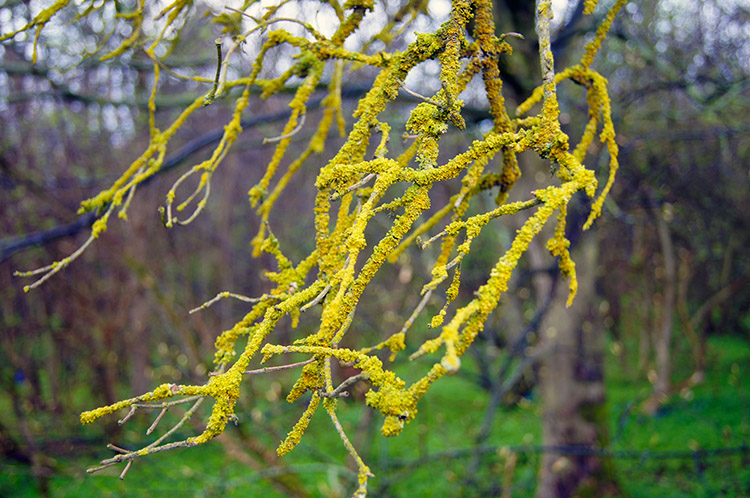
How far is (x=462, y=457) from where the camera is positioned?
381cm

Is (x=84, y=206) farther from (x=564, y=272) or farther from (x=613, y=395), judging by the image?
(x=613, y=395)

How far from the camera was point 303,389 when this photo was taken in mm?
752

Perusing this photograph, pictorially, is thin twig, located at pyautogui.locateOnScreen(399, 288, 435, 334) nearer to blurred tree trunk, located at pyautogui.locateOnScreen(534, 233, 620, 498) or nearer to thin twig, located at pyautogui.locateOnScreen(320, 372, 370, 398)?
thin twig, located at pyautogui.locateOnScreen(320, 372, 370, 398)

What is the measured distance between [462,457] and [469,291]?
401 cm

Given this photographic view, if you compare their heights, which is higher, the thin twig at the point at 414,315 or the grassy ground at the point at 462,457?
the thin twig at the point at 414,315

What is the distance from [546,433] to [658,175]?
3843mm

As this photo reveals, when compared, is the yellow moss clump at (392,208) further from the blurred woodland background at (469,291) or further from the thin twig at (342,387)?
the blurred woodland background at (469,291)

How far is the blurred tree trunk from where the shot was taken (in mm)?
3664

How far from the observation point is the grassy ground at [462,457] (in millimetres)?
3820

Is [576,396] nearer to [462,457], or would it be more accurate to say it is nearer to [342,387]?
[462,457]

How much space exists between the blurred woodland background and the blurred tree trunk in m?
0.02

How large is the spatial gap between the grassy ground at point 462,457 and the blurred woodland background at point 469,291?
0.05 m

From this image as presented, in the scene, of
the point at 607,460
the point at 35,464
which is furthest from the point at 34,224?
the point at 607,460

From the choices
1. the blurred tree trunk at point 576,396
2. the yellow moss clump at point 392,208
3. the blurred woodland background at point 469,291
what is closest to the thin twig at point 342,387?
the yellow moss clump at point 392,208
